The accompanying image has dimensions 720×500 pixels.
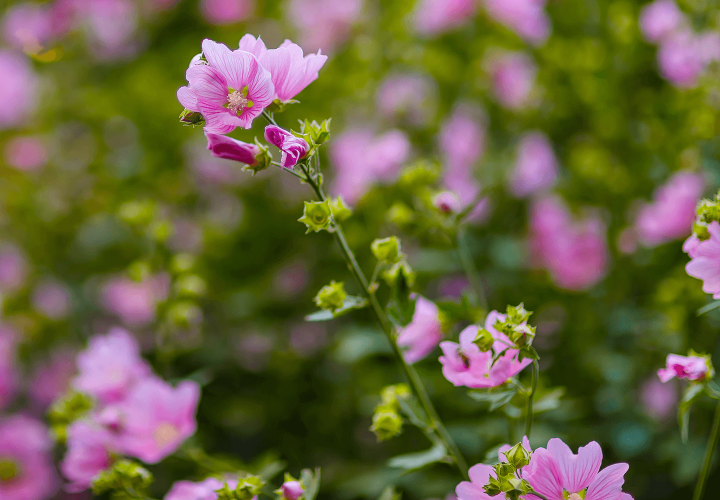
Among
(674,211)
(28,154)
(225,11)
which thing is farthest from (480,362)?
(28,154)

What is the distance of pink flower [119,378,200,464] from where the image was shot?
0.69m

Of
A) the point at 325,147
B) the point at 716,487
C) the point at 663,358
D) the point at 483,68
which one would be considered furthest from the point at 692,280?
the point at 325,147

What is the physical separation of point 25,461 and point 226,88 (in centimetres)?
99

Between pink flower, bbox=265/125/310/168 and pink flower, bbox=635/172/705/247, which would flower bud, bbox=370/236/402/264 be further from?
pink flower, bbox=635/172/705/247

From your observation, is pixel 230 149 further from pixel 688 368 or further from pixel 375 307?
pixel 688 368

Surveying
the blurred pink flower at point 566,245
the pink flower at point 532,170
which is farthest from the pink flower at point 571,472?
the pink flower at point 532,170

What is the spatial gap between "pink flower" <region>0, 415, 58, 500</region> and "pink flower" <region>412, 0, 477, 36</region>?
1.06 meters

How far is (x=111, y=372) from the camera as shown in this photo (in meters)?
0.75

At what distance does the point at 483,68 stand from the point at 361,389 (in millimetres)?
679

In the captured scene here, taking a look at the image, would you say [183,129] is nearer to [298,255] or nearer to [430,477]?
[298,255]

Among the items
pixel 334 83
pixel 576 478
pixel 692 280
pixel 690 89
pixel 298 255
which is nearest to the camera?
pixel 576 478

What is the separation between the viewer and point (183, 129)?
1.33 meters

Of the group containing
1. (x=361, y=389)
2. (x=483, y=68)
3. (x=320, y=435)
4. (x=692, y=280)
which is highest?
(x=483, y=68)

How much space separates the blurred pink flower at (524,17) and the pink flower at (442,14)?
0.05m
